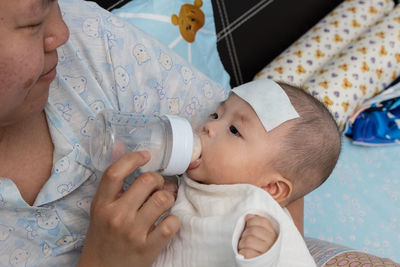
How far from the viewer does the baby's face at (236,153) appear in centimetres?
115

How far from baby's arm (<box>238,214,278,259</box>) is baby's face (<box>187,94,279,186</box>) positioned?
0.20 metres

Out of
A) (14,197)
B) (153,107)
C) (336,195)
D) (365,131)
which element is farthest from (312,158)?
(365,131)

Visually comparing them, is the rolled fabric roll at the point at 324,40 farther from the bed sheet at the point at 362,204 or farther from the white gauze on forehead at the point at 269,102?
the white gauze on forehead at the point at 269,102

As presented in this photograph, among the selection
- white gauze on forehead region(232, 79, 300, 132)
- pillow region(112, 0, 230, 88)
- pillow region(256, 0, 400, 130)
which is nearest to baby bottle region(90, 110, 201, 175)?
white gauze on forehead region(232, 79, 300, 132)

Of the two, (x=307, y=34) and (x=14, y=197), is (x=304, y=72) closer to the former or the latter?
(x=307, y=34)

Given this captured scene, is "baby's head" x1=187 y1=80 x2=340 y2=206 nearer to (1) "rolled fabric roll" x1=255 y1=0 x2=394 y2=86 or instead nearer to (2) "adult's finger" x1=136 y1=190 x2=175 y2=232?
(2) "adult's finger" x1=136 y1=190 x2=175 y2=232

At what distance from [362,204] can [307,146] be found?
3.14 ft

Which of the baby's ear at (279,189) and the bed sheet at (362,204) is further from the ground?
the baby's ear at (279,189)

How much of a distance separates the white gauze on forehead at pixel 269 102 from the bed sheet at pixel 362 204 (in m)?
0.91

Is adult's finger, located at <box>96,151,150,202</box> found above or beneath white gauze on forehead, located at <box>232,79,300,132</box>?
above

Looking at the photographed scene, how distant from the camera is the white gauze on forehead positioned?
1161 mm

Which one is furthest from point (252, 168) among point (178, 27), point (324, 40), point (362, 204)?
point (324, 40)

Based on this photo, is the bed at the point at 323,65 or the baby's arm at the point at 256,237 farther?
the bed at the point at 323,65

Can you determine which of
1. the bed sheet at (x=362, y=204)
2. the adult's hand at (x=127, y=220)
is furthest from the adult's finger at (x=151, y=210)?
the bed sheet at (x=362, y=204)
